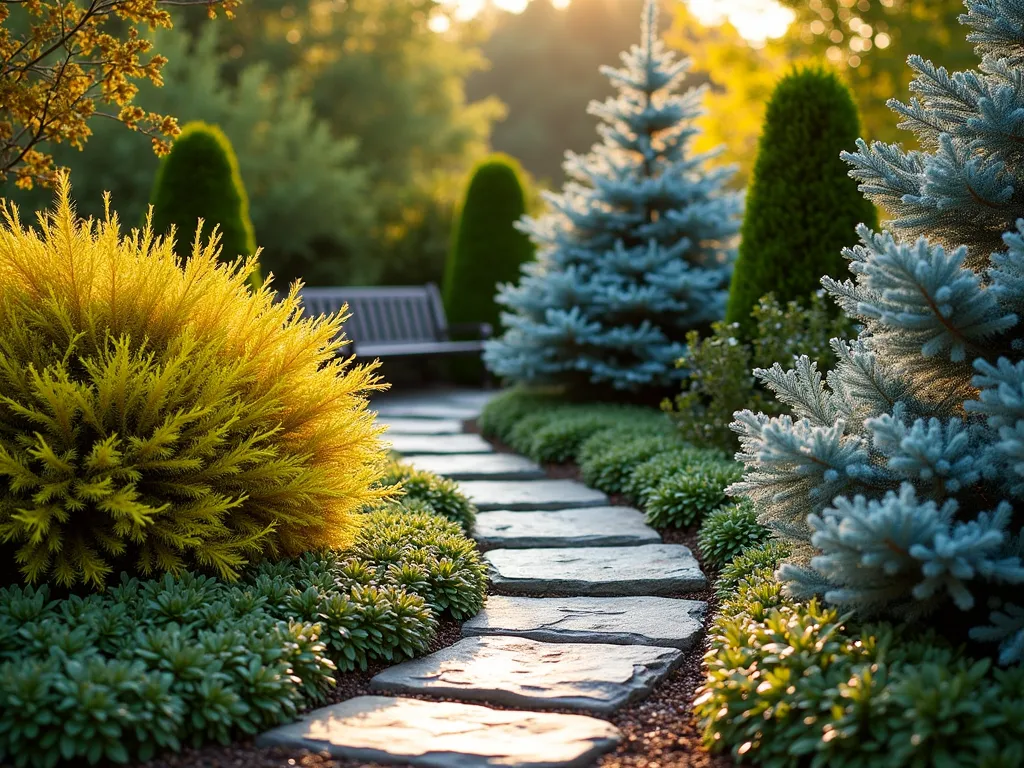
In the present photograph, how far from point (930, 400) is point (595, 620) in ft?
5.21

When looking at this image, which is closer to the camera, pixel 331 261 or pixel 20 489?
pixel 20 489

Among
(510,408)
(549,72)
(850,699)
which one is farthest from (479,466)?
(549,72)

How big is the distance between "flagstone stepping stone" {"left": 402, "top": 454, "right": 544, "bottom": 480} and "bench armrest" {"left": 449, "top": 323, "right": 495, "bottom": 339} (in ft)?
13.9

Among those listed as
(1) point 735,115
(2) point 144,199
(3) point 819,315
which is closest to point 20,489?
(3) point 819,315

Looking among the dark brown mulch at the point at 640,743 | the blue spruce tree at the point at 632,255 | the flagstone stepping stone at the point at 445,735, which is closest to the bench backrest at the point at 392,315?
the blue spruce tree at the point at 632,255

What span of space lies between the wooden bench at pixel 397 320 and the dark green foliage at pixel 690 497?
230 inches

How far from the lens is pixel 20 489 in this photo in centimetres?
335

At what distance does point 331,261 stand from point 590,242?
9959 mm

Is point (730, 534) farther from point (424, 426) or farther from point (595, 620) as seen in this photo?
point (424, 426)

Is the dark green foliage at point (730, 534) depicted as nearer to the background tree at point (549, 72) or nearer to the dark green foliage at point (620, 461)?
the dark green foliage at point (620, 461)

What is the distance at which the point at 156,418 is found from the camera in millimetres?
3518

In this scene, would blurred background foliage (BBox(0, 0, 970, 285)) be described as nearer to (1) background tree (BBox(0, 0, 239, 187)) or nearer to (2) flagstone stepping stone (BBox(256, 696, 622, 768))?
(1) background tree (BBox(0, 0, 239, 187))

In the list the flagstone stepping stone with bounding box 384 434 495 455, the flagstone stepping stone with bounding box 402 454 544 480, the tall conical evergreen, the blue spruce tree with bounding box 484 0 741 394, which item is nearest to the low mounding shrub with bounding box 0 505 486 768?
the flagstone stepping stone with bounding box 402 454 544 480

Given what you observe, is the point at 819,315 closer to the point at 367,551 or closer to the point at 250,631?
the point at 367,551
